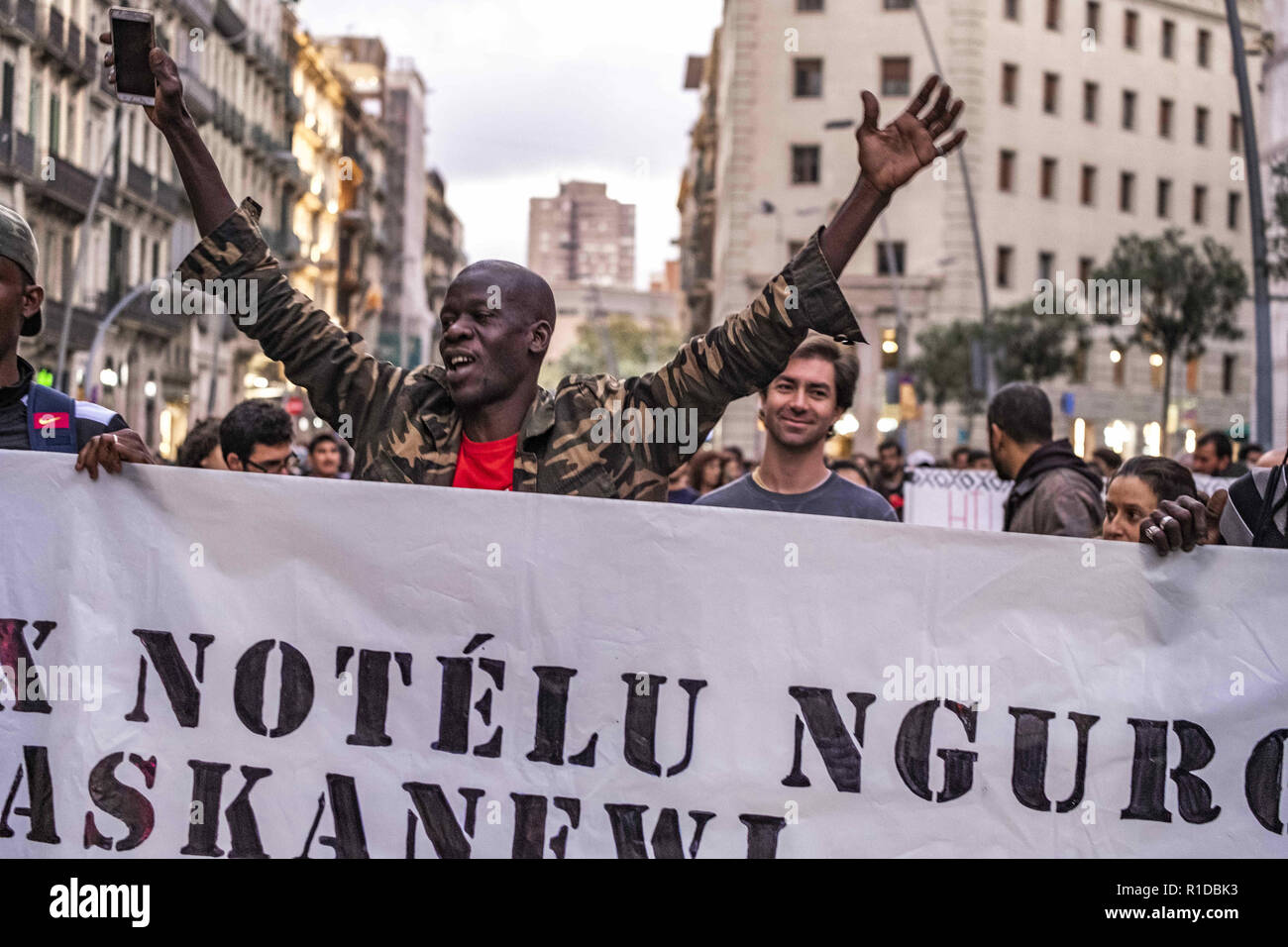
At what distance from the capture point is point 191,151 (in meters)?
4.16

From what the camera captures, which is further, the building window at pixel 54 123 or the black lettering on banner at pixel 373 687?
the building window at pixel 54 123

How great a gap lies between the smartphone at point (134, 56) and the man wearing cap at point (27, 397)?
0.36 meters

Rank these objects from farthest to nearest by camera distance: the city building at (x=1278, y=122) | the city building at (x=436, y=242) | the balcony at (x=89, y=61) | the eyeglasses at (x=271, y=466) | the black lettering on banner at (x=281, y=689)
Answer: the city building at (x=436, y=242) < the balcony at (x=89, y=61) < the city building at (x=1278, y=122) < the eyeglasses at (x=271, y=466) < the black lettering on banner at (x=281, y=689)

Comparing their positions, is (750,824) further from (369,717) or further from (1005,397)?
(1005,397)

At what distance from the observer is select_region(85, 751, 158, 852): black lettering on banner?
148 inches

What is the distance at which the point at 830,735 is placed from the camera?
12.9 ft

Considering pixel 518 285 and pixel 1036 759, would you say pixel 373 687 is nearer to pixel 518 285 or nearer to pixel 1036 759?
pixel 518 285

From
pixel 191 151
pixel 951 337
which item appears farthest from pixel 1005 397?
pixel 951 337

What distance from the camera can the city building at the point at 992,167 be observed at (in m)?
56.7

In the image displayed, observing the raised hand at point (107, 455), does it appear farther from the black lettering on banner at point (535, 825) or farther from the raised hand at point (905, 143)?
the raised hand at point (905, 143)

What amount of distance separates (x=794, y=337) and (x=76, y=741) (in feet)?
5.19

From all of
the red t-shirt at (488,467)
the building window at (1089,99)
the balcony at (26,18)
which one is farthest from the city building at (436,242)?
the red t-shirt at (488,467)

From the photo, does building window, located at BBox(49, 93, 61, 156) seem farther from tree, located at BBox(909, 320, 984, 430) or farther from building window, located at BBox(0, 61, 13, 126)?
tree, located at BBox(909, 320, 984, 430)

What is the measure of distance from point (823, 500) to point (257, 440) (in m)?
2.11
